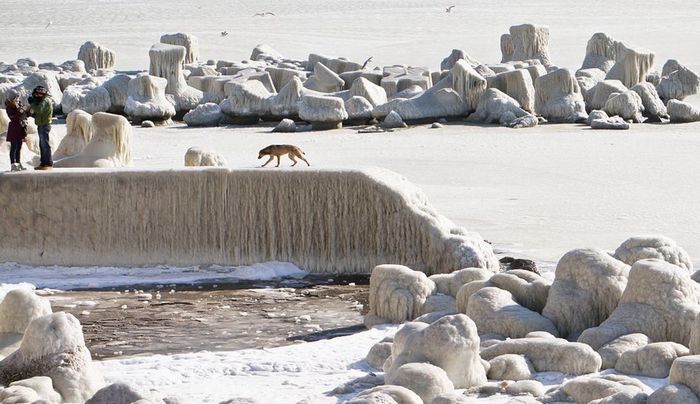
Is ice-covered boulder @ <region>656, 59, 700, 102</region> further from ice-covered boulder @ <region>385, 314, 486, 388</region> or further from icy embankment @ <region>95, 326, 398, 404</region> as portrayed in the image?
ice-covered boulder @ <region>385, 314, 486, 388</region>

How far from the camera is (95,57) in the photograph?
36812mm

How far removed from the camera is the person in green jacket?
13172mm

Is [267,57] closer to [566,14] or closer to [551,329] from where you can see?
[566,14]

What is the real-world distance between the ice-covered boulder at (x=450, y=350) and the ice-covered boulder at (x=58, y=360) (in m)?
1.72

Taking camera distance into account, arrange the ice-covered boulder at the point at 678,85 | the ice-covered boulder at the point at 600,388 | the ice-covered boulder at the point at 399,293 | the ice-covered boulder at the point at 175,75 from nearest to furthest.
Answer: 1. the ice-covered boulder at the point at 600,388
2. the ice-covered boulder at the point at 399,293
3. the ice-covered boulder at the point at 678,85
4. the ice-covered boulder at the point at 175,75

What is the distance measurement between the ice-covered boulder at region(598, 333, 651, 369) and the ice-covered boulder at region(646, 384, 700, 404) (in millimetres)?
1186

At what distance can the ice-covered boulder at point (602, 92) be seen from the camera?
25359 mm

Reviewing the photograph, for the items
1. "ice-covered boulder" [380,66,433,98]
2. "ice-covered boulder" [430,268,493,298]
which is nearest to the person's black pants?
"ice-covered boulder" [430,268,493,298]

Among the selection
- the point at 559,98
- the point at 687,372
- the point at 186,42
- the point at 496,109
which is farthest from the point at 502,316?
the point at 186,42

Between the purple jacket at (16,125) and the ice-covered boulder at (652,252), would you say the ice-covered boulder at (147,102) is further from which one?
the ice-covered boulder at (652,252)

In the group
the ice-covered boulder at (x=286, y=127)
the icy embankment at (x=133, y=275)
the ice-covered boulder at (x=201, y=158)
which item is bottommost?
the ice-covered boulder at (x=286, y=127)

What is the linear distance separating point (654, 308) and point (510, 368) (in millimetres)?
1221

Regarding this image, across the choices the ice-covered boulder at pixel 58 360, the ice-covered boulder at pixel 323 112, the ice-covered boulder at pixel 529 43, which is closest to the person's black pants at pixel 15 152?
the ice-covered boulder at pixel 58 360

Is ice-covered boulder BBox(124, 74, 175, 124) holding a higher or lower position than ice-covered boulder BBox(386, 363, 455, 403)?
lower
